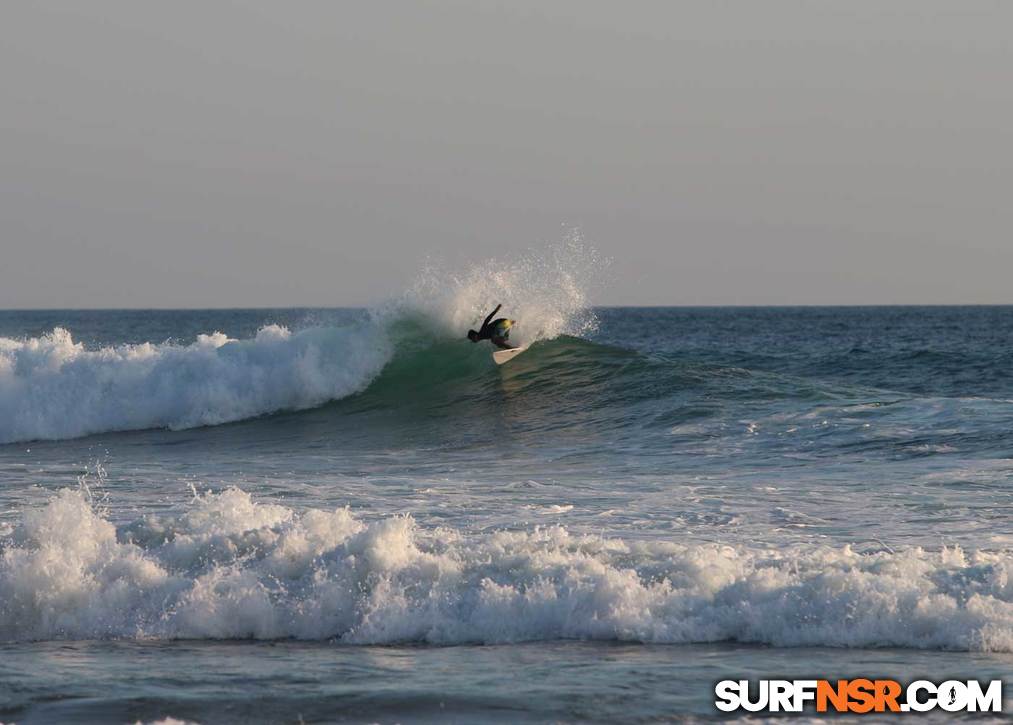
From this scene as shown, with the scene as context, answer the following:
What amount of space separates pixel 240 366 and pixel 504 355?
16.5ft

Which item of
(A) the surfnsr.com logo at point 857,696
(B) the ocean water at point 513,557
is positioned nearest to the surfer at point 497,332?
(B) the ocean water at point 513,557

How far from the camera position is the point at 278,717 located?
6645 millimetres

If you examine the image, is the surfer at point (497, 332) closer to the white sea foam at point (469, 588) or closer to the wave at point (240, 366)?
the wave at point (240, 366)

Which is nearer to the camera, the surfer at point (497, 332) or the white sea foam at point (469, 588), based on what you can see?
the white sea foam at point (469, 588)

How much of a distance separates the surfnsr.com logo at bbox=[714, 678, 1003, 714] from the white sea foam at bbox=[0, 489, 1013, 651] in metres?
0.95

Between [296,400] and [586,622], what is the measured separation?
14843mm

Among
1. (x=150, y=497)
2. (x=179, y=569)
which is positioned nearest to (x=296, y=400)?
(x=150, y=497)

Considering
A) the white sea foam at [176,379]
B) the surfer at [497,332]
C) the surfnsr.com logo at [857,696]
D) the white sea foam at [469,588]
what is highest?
the surfer at [497,332]

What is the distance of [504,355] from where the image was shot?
917 inches

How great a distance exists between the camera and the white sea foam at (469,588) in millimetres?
8312

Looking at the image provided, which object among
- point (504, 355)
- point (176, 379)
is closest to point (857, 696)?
point (504, 355)

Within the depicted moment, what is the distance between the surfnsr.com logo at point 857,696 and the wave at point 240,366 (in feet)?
52.8

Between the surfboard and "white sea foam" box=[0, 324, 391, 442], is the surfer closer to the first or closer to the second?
the surfboard

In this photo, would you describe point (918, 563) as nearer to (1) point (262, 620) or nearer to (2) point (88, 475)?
(1) point (262, 620)
